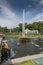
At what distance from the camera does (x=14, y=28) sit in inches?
4188

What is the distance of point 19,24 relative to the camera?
102125 mm

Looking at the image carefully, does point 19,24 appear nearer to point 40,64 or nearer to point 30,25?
point 30,25

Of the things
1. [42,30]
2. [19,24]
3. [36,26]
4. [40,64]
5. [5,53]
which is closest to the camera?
[40,64]

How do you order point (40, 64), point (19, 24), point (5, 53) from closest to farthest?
point (40, 64)
point (5, 53)
point (19, 24)

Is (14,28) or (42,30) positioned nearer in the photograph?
(42,30)

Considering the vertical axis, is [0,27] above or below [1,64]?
above

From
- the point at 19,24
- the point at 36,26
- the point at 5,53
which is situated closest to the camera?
the point at 5,53

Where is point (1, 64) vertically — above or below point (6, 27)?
below

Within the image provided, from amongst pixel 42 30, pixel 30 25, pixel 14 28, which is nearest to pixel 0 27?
pixel 14 28

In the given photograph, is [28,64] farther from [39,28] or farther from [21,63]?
[39,28]

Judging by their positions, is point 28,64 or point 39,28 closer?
point 28,64

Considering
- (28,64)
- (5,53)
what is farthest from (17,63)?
(5,53)

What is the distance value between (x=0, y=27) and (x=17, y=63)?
85.2m

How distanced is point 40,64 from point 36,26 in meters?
84.3
